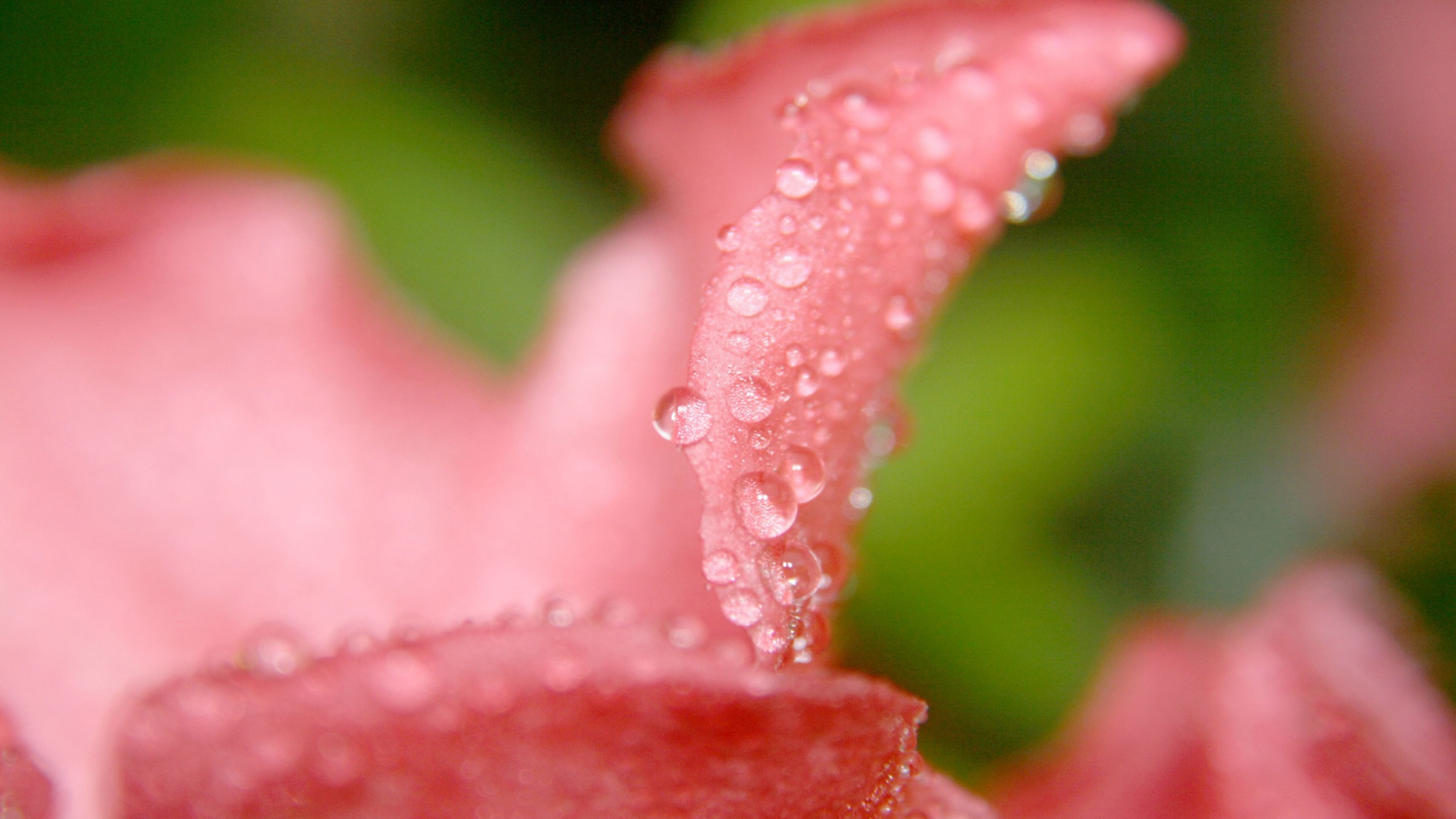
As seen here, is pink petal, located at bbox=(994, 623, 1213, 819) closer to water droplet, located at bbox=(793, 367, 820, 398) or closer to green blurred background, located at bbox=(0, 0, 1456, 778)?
green blurred background, located at bbox=(0, 0, 1456, 778)

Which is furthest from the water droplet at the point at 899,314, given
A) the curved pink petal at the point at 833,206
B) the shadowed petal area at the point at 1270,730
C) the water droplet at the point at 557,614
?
the shadowed petal area at the point at 1270,730

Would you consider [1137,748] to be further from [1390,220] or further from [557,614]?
[1390,220]

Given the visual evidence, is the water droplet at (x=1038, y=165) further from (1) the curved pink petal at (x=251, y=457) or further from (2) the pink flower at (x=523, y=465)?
(1) the curved pink petal at (x=251, y=457)

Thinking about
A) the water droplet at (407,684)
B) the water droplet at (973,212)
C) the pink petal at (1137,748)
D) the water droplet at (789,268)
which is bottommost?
the pink petal at (1137,748)

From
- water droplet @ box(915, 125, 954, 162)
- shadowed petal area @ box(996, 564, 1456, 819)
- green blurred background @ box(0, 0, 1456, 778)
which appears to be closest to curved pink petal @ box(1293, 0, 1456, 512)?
green blurred background @ box(0, 0, 1456, 778)

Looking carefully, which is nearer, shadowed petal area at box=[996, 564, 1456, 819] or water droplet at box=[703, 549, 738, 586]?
water droplet at box=[703, 549, 738, 586]

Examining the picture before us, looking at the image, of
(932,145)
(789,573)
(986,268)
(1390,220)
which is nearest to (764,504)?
(789,573)
